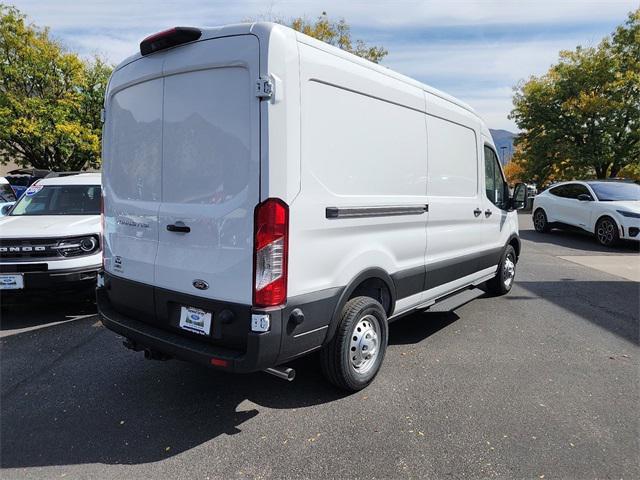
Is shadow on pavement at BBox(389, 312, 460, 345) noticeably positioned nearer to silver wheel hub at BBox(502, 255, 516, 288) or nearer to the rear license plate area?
silver wheel hub at BBox(502, 255, 516, 288)

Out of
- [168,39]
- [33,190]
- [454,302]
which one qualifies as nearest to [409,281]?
[454,302]

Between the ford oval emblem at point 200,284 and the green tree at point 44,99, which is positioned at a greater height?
the green tree at point 44,99

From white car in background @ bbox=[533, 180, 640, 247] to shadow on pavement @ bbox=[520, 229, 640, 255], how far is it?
0.93ft

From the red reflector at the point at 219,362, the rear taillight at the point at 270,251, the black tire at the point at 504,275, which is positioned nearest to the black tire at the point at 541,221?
the black tire at the point at 504,275

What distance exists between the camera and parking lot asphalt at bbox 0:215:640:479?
265 cm

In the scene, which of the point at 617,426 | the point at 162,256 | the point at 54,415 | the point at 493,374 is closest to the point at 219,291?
the point at 162,256

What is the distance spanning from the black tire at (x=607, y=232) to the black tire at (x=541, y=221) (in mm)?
2217

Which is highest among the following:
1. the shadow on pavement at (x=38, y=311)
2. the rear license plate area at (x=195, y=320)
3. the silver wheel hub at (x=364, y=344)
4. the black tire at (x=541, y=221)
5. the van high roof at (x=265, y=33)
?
the van high roof at (x=265, y=33)

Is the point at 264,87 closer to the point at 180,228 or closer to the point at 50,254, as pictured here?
the point at 180,228

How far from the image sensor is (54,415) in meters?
3.19

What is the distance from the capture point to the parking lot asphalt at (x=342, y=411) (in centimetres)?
265

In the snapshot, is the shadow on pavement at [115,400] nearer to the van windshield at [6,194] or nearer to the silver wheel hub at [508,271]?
the silver wheel hub at [508,271]

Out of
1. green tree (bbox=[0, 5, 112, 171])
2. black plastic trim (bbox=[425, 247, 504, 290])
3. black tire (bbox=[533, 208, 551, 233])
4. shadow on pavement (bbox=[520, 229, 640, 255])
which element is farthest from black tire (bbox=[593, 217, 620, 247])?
green tree (bbox=[0, 5, 112, 171])

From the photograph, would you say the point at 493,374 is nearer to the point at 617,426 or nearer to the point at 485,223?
the point at 617,426
